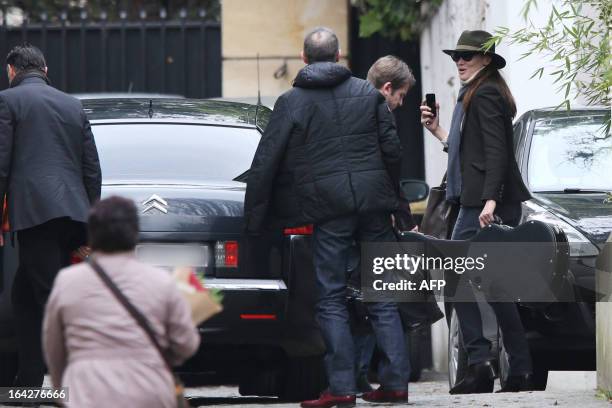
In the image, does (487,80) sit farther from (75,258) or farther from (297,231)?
(75,258)

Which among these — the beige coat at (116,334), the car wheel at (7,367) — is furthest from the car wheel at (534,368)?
the beige coat at (116,334)

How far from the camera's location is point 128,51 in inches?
712

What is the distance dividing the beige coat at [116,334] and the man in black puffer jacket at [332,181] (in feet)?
9.05

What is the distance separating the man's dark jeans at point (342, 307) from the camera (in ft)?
24.6

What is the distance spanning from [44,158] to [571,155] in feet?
11.0

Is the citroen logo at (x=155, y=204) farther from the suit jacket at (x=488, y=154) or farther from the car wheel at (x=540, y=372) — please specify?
the car wheel at (x=540, y=372)

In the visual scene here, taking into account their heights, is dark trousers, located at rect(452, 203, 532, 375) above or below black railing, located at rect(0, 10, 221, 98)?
below

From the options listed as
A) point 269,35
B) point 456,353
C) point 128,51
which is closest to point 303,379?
point 456,353

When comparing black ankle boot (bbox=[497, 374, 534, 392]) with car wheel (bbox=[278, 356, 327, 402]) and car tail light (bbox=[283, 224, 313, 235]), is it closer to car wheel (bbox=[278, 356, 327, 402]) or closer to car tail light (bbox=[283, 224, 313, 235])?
car wheel (bbox=[278, 356, 327, 402])

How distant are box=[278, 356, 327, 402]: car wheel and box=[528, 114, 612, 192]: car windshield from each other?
5.55ft

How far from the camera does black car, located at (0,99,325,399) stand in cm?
767

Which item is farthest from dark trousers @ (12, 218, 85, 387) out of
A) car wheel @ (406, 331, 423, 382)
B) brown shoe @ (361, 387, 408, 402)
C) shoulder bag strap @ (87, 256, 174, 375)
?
car wheel @ (406, 331, 423, 382)

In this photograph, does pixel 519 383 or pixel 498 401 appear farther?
pixel 519 383

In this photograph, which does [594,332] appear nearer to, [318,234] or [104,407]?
[318,234]
